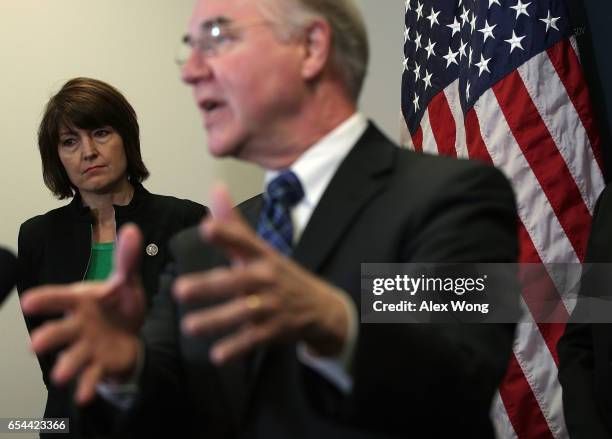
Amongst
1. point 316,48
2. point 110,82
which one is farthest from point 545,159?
point 110,82

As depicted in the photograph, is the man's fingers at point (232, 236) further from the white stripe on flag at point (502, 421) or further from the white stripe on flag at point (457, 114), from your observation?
the white stripe on flag at point (457, 114)

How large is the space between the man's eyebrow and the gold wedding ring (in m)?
0.69

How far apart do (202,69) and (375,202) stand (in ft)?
1.24

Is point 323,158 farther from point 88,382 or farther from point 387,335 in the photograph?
point 88,382

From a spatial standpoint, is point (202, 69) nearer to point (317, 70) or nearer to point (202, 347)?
point (317, 70)

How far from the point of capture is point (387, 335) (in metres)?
0.87

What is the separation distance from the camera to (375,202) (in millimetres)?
1191

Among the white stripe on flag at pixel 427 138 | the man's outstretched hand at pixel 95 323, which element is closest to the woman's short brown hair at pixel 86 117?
the white stripe on flag at pixel 427 138

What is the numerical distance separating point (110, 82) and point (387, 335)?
10.0ft

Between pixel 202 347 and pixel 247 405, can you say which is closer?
pixel 247 405

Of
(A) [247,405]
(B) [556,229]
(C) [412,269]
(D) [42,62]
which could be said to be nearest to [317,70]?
(C) [412,269]

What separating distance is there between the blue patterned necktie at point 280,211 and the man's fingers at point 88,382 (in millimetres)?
395

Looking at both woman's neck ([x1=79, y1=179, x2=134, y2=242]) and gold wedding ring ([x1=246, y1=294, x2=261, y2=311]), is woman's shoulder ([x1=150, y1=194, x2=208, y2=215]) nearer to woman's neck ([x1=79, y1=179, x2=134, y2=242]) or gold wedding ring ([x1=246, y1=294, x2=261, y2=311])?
woman's neck ([x1=79, y1=179, x2=134, y2=242])

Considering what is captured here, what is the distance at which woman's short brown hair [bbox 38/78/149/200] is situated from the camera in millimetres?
2730
